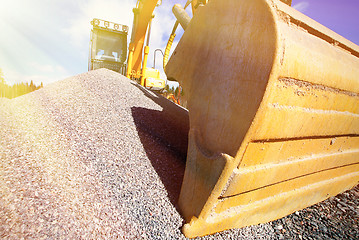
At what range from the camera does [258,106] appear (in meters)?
0.89

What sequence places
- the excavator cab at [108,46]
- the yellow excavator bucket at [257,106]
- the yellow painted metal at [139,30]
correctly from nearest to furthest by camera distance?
1. the yellow excavator bucket at [257,106]
2. the yellow painted metal at [139,30]
3. the excavator cab at [108,46]

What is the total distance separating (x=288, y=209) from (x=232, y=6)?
1.64 metres

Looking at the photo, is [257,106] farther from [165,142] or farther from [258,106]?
[165,142]

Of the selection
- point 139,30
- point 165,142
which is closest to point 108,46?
point 139,30

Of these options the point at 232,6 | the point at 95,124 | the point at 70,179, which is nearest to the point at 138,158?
the point at 70,179

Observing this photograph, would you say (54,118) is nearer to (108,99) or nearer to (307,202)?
(108,99)

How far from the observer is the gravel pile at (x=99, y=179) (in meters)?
0.97

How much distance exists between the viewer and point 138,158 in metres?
1.50

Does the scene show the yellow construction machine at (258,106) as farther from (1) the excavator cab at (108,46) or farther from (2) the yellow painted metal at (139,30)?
(1) the excavator cab at (108,46)

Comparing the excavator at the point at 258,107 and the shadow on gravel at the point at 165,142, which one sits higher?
the excavator at the point at 258,107

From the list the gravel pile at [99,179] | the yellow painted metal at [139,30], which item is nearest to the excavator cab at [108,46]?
the yellow painted metal at [139,30]

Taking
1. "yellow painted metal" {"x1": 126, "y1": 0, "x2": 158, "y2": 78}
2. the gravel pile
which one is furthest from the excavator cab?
the gravel pile

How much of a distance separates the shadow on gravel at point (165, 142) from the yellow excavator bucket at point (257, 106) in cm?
24

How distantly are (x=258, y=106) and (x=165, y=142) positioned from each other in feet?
3.96
